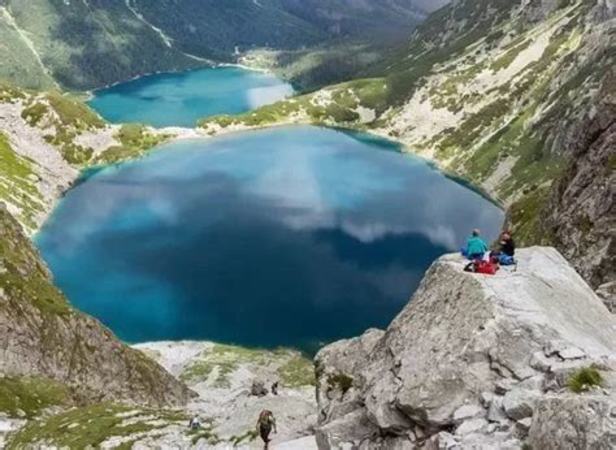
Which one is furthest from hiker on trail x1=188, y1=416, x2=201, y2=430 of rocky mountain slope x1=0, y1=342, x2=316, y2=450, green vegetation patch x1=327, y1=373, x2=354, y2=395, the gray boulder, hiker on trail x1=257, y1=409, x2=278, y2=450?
the gray boulder

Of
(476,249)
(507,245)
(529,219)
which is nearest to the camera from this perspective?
(476,249)

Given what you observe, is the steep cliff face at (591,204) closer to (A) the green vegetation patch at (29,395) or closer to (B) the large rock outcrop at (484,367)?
(B) the large rock outcrop at (484,367)

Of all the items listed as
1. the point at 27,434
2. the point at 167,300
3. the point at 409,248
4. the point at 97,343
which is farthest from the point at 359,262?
the point at 27,434

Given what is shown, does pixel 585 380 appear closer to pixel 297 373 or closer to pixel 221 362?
pixel 297 373

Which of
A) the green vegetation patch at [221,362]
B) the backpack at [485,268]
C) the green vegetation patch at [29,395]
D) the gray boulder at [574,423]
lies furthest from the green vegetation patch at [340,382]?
the green vegetation patch at [221,362]

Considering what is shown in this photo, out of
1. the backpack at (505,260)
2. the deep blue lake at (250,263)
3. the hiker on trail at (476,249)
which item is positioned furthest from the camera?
the deep blue lake at (250,263)

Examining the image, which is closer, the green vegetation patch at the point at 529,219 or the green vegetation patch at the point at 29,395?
the green vegetation patch at the point at 29,395

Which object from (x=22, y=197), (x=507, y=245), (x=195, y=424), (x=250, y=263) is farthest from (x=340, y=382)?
(x=22, y=197)
